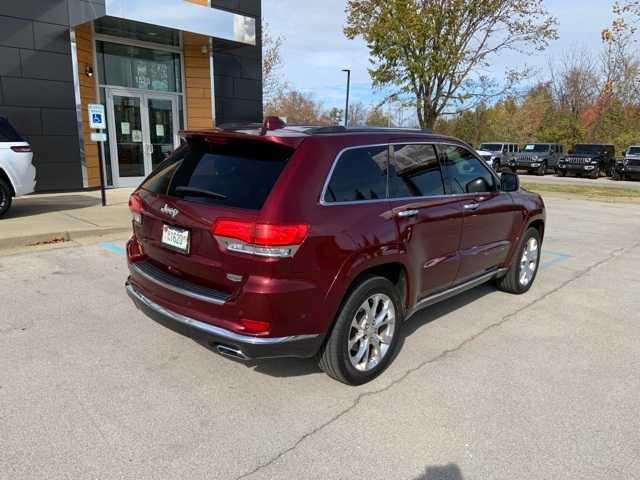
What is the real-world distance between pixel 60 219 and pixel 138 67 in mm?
6397

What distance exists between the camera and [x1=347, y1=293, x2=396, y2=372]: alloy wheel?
344 cm

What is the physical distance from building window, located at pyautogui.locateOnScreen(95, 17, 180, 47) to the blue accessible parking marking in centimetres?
631

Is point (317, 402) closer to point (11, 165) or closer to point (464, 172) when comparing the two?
point (464, 172)

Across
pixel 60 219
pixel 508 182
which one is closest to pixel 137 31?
pixel 60 219

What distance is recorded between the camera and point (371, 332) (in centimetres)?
352

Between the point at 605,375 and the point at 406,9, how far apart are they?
16890mm

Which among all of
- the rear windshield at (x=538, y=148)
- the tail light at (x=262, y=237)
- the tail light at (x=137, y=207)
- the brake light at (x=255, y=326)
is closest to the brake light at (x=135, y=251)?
the tail light at (x=137, y=207)

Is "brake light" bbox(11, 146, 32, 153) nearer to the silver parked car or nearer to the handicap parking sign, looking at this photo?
the handicap parking sign

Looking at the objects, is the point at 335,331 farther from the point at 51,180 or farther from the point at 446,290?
the point at 51,180

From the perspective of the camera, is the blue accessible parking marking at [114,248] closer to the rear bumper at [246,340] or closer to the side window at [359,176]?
the rear bumper at [246,340]

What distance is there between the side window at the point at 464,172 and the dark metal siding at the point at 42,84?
10.4 m

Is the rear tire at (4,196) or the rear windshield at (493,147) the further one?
the rear windshield at (493,147)

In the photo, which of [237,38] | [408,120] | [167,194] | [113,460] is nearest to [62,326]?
[167,194]

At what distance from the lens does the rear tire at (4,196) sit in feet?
27.2
